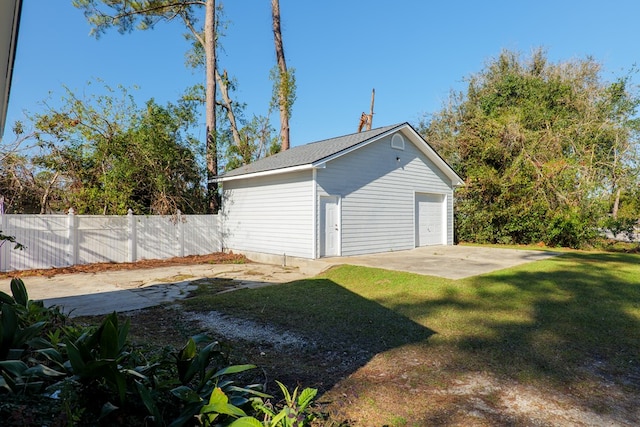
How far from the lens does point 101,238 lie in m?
11.0

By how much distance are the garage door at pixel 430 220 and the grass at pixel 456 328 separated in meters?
5.96

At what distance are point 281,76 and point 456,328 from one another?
54.2 feet

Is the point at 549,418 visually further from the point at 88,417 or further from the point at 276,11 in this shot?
the point at 276,11

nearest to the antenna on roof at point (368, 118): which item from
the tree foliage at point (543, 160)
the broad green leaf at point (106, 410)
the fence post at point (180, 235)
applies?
the tree foliage at point (543, 160)

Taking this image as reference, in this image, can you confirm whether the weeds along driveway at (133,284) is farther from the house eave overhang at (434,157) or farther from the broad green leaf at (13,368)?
the house eave overhang at (434,157)

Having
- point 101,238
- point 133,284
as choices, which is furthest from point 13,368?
point 101,238

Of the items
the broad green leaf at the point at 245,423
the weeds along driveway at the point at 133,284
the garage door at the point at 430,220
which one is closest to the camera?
the broad green leaf at the point at 245,423

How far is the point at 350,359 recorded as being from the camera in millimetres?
3830

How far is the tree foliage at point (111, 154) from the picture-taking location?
11.8m

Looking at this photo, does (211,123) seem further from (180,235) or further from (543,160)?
(543,160)

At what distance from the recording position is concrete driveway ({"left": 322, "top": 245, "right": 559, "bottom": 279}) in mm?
8773

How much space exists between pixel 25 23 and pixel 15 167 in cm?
1065

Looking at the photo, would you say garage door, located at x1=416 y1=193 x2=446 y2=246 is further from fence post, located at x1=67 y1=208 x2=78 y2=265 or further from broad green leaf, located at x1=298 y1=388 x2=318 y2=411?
broad green leaf, located at x1=298 y1=388 x2=318 y2=411

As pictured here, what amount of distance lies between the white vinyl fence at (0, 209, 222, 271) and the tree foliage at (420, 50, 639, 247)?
40.3ft
